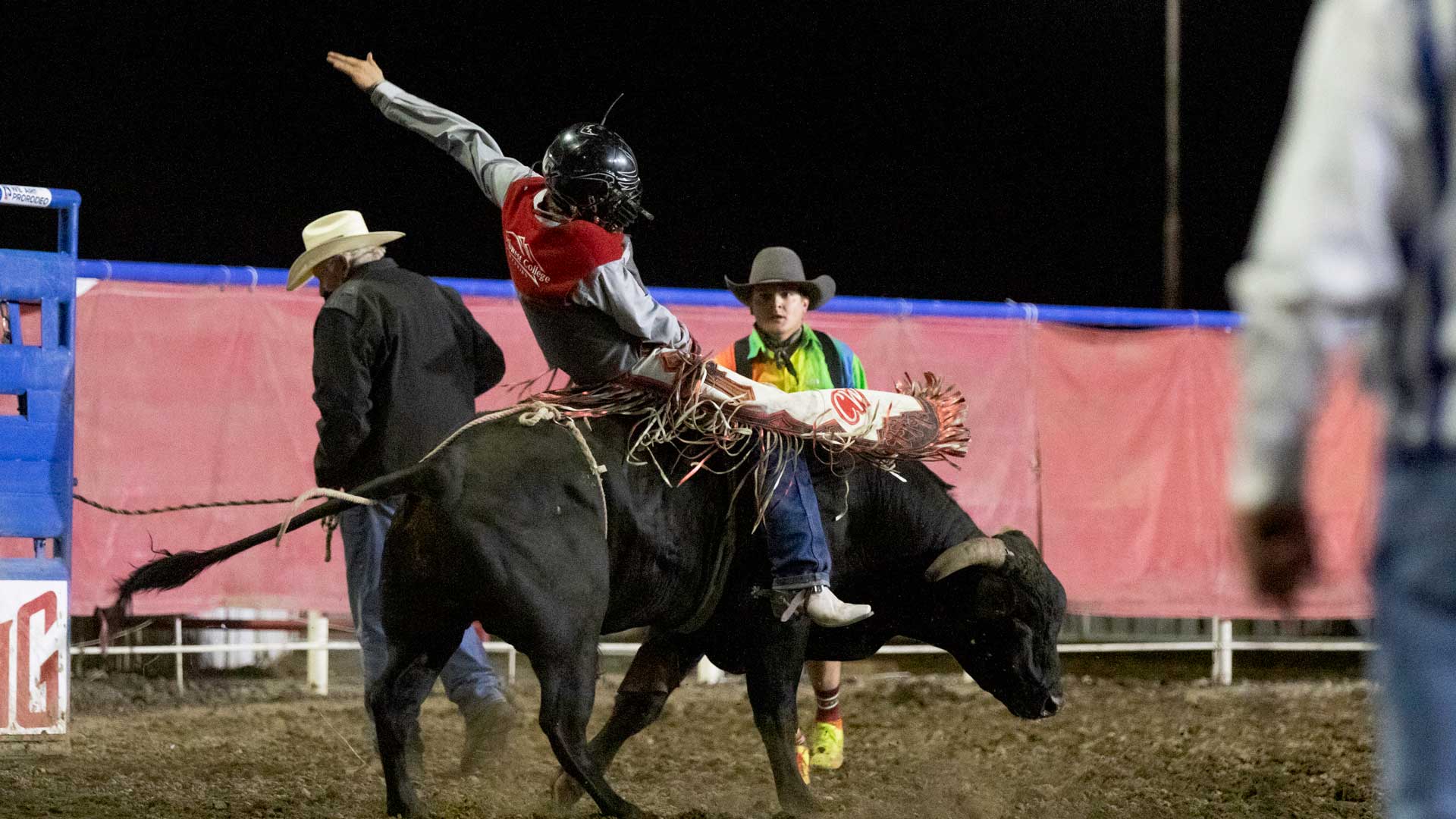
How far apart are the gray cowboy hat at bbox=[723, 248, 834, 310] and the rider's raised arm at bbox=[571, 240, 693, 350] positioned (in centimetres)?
157

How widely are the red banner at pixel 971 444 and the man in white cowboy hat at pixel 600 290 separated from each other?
3.21 meters

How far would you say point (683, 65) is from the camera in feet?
50.4

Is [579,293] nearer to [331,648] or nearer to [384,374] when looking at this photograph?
[384,374]

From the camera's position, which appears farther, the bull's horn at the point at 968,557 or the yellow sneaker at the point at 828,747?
the yellow sneaker at the point at 828,747

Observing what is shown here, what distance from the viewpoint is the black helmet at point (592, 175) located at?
4.18 metres

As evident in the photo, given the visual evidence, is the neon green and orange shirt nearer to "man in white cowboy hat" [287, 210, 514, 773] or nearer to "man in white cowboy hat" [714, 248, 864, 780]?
"man in white cowboy hat" [714, 248, 864, 780]

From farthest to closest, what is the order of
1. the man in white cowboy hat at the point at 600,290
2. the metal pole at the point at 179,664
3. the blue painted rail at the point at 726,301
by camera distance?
the metal pole at the point at 179,664 < the blue painted rail at the point at 726,301 < the man in white cowboy hat at the point at 600,290

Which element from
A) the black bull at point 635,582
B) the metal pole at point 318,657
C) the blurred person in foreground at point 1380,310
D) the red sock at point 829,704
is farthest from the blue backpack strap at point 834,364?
the blurred person in foreground at point 1380,310

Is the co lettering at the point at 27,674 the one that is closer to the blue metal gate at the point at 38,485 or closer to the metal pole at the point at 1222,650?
the blue metal gate at the point at 38,485

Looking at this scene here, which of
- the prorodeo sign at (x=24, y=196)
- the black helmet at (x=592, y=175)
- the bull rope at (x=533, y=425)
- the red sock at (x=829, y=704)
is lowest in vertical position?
the red sock at (x=829, y=704)

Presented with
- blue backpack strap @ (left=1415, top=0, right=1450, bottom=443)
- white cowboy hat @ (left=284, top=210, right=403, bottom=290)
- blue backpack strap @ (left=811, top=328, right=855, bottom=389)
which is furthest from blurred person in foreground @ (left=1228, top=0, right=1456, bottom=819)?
blue backpack strap @ (left=811, top=328, right=855, bottom=389)

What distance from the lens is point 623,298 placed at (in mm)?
4152

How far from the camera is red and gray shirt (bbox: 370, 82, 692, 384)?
4.16m

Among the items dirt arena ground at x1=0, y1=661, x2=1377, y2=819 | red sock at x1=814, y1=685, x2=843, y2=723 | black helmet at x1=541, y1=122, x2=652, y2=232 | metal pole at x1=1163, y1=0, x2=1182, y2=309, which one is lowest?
dirt arena ground at x1=0, y1=661, x2=1377, y2=819
